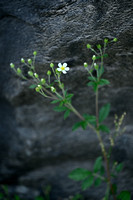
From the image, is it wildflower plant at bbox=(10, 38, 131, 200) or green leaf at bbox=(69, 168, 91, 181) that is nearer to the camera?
wildflower plant at bbox=(10, 38, 131, 200)

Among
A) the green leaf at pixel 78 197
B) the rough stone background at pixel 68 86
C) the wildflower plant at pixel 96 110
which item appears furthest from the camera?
the green leaf at pixel 78 197

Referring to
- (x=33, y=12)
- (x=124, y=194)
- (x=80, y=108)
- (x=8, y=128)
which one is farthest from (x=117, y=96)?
(x=8, y=128)

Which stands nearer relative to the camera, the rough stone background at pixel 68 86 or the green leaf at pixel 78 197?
the rough stone background at pixel 68 86

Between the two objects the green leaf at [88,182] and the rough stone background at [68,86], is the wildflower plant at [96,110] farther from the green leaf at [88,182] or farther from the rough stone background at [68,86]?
the rough stone background at [68,86]

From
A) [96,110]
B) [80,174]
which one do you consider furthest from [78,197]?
[96,110]

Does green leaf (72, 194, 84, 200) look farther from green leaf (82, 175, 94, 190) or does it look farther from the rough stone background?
green leaf (82, 175, 94, 190)

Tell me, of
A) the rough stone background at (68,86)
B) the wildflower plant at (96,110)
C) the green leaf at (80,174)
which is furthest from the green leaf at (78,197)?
the green leaf at (80,174)

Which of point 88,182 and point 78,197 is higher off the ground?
point 88,182

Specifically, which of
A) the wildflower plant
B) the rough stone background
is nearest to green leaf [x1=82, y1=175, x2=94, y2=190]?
the wildflower plant

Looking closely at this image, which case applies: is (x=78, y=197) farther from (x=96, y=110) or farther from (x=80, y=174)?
(x=96, y=110)
